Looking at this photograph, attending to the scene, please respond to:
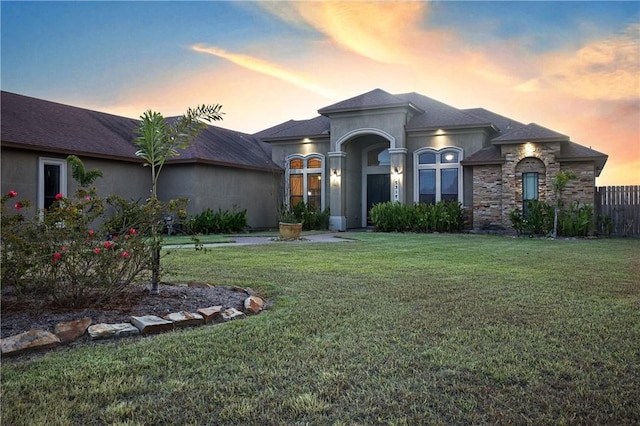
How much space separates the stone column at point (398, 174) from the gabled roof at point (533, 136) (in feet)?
11.8

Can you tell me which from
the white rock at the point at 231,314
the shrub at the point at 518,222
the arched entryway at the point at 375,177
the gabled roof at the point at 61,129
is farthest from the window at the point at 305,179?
the white rock at the point at 231,314

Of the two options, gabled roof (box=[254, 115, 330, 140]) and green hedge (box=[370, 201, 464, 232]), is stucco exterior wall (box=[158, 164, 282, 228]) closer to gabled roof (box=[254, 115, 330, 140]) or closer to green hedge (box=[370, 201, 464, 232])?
gabled roof (box=[254, 115, 330, 140])

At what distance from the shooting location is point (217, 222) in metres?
17.4

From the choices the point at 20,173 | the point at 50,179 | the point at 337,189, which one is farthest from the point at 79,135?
the point at 337,189

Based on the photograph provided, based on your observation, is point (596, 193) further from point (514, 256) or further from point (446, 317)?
point (446, 317)

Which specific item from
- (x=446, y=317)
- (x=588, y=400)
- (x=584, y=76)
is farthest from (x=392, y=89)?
(x=588, y=400)

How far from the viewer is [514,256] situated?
9.60 metres

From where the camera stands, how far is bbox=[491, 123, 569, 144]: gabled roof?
643 inches

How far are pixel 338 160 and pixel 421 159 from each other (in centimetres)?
340

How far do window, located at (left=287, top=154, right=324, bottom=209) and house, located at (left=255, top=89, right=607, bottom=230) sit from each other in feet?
0.15

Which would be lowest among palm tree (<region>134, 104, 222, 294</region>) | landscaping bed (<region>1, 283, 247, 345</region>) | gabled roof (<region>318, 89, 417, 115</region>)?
landscaping bed (<region>1, 283, 247, 345</region>)

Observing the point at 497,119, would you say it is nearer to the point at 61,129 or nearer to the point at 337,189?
the point at 337,189

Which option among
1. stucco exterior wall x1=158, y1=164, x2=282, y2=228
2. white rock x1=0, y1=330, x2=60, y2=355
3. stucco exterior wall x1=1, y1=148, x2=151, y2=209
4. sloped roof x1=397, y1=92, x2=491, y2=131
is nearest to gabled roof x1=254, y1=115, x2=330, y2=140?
stucco exterior wall x1=158, y1=164, x2=282, y2=228

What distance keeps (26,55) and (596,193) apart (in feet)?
59.5
